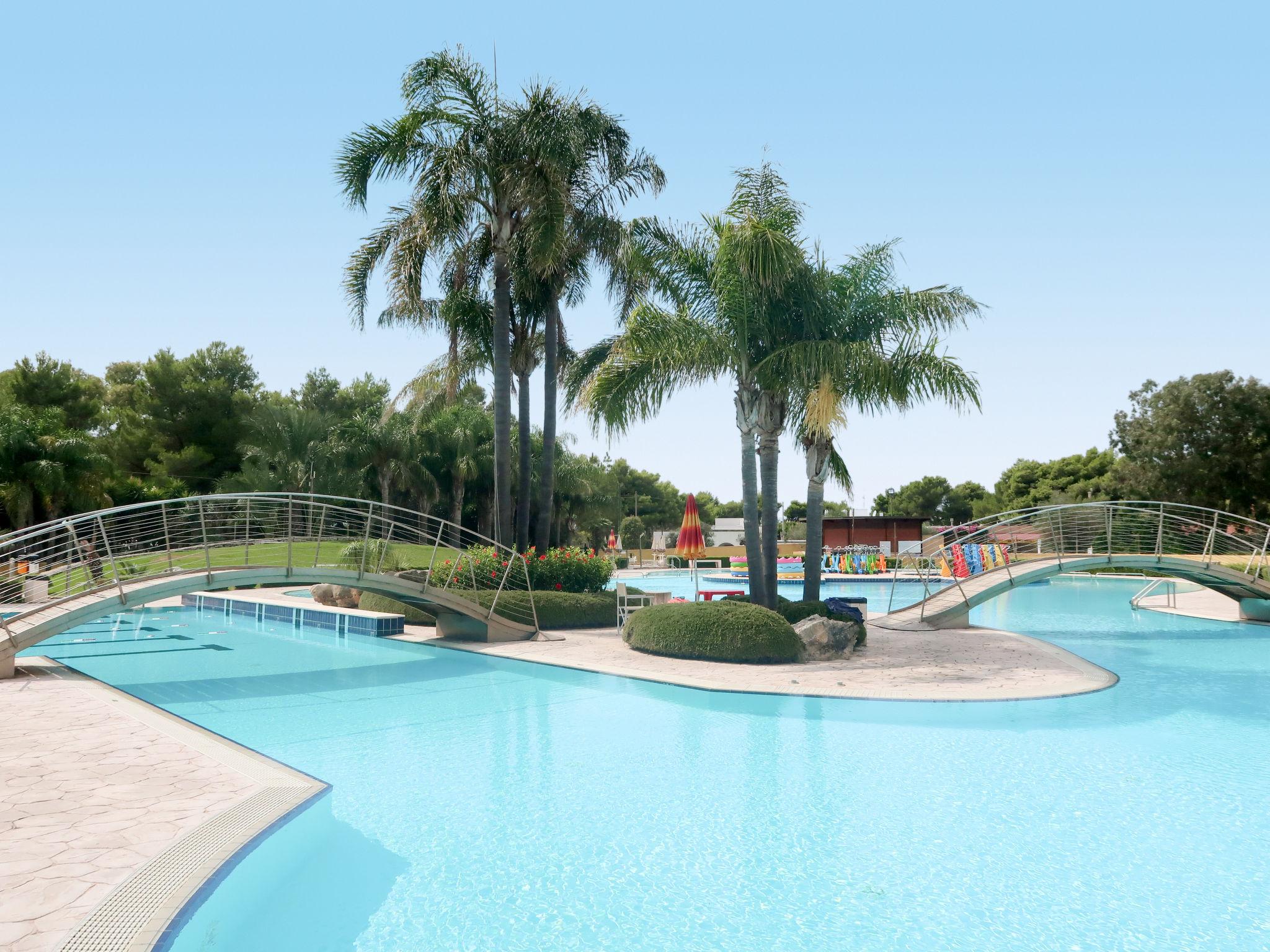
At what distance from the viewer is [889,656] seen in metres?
12.9

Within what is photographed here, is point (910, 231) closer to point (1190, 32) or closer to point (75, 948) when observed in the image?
point (1190, 32)

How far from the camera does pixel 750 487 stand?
44.7ft

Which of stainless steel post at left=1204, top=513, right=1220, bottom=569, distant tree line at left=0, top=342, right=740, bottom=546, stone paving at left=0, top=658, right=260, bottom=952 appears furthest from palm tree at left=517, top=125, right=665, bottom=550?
stainless steel post at left=1204, top=513, right=1220, bottom=569

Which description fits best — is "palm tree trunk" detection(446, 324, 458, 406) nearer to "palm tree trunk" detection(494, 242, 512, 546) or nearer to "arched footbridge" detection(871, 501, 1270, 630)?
"palm tree trunk" detection(494, 242, 512, 546)

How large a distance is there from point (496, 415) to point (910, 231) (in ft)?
→ 27.0

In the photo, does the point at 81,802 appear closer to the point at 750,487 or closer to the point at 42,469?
the point at 750,487

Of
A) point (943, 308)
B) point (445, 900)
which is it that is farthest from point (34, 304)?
point (445, 900)

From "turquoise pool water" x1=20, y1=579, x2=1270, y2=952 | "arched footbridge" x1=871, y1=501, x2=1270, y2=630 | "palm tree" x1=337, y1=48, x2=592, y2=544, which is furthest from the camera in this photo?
"arched footbridge" x1=871, y1=501, x2=1270, y2=630

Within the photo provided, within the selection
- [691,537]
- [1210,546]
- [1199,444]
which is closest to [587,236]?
[691,537]

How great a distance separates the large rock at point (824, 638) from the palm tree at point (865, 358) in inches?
59.2

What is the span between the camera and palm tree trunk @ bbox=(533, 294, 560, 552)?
17.8 m

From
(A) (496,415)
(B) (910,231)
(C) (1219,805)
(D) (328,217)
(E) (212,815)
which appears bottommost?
(C) (1219,805)

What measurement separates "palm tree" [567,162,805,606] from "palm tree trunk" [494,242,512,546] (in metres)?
2.85

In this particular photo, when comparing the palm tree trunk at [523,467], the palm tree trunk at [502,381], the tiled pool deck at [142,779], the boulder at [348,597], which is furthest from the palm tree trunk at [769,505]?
the boulder at [348,597]
